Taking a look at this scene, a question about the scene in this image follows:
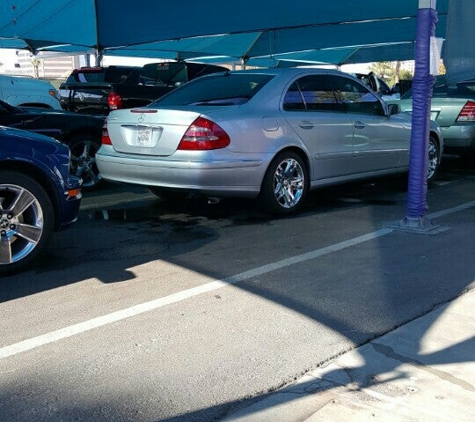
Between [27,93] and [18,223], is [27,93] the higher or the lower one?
the higher one

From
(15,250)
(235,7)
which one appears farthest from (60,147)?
(235,7)

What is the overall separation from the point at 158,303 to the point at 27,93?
867cm

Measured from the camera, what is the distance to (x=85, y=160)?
856 cm

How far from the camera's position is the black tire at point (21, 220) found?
4758mm

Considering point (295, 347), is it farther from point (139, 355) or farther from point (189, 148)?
point (189, 148)

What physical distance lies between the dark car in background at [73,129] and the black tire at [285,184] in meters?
3.03

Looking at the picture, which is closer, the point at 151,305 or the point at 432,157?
the point at 151,305

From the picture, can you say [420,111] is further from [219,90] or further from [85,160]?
[85,160]

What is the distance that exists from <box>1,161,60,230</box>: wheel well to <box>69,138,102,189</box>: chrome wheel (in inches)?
134

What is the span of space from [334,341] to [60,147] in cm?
288

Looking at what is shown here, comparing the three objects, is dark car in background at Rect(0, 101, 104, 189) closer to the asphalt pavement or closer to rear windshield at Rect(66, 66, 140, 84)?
rear windshield at Rect(66, 66, 140, 84)

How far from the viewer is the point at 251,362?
3373 mm

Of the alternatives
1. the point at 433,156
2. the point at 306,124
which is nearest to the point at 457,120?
the point at 433,156

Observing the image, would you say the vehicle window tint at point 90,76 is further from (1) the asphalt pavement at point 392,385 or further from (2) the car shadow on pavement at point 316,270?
(1) the asphalt pavement at point 392,385
